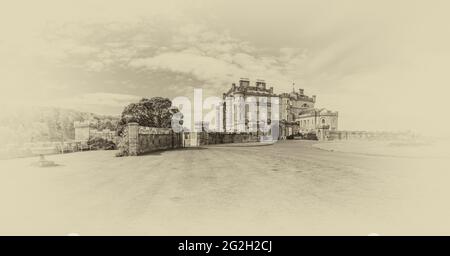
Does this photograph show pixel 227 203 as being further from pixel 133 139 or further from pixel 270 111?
pixel 270 111

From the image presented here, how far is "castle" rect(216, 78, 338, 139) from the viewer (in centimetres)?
1811

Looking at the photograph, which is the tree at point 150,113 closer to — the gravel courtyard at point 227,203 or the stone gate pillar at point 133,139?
the stone gate pillar at point 133,139

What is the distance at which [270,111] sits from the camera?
33000 mm

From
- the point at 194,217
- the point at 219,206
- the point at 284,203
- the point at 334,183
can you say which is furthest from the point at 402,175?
the point at 194,217

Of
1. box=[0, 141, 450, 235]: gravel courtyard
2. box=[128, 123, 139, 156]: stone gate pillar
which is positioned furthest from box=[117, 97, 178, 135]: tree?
box=[0, 141, 450, 235]: gravel courtyard

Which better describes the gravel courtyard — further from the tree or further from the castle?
the tree

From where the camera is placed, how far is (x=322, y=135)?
160 feet

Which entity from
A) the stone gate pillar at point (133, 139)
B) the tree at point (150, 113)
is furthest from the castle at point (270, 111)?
the stone gate pillar at point (133, 139)

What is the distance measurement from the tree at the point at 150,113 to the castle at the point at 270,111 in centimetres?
585

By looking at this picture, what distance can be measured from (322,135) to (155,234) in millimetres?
47494

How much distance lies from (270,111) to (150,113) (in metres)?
14.2

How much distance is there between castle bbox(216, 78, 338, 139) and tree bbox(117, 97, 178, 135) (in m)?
5.85

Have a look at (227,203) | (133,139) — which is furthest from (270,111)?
(227,203)

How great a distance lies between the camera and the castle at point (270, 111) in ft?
59.4
